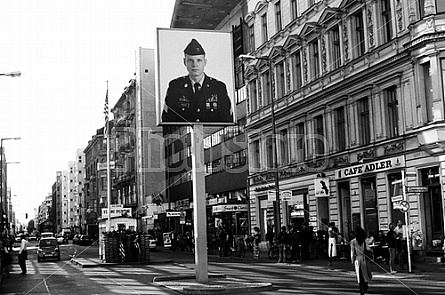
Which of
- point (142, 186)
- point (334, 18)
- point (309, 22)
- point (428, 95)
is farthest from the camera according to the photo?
point (142, 186)

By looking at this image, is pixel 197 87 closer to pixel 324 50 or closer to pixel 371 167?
pixel 371 167

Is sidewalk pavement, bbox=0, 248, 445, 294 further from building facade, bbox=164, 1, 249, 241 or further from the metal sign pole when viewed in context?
building facade, bbox=164, 1, 249, 241

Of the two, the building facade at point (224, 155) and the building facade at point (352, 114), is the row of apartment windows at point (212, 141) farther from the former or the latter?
the building facade at point (352, 114)

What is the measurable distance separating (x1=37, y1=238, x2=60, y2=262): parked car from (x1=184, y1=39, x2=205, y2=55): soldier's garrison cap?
86.6 feet

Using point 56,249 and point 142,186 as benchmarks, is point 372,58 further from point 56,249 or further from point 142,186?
point 142,186

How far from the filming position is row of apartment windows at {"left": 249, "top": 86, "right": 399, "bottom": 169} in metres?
32.3

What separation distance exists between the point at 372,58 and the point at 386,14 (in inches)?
93.3

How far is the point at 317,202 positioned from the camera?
4003cm

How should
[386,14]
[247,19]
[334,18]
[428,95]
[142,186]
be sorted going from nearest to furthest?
1. [428,95]
2. [386,14]
3. [334,18]
4. [247,19]
5. [142,186]

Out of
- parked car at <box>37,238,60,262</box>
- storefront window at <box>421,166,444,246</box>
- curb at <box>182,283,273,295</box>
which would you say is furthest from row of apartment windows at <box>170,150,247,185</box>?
curb at <box>182,283,273,295</box>

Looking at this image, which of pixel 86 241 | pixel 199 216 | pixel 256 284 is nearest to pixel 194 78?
pixel 199 216

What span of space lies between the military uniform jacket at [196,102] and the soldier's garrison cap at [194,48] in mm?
924

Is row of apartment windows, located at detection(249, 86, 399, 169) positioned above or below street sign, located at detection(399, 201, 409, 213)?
above

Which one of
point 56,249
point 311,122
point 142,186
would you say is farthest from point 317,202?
point 142,186
